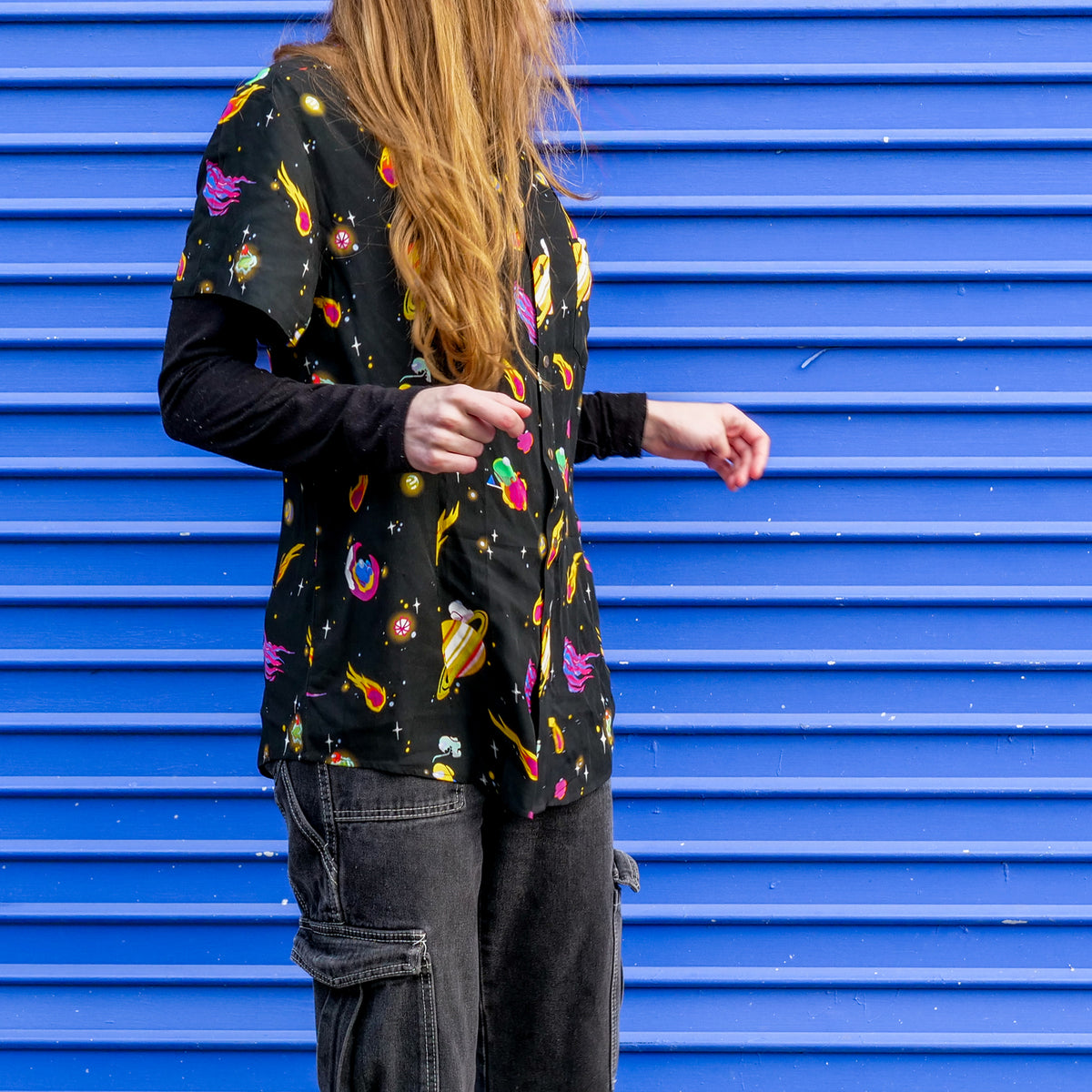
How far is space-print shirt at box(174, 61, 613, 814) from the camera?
115cm

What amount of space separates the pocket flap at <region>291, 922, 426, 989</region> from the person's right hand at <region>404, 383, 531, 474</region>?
21.9 inches

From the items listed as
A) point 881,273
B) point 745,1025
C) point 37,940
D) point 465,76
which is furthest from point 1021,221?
point 37,940

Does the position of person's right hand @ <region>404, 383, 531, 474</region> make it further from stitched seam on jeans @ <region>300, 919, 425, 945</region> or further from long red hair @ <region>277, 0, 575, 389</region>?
stitched seam on jeans @ <region>300, 919, 425, 945</region>

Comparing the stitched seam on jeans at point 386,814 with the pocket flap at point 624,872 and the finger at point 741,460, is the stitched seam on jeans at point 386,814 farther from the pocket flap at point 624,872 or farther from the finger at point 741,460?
the finger at point 741,460

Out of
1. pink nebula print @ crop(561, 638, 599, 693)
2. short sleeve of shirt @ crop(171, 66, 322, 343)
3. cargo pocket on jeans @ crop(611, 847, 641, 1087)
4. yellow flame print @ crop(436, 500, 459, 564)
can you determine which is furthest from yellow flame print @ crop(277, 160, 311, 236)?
cargo pocket on jeans @ crop(611, 847, 641, 1087)

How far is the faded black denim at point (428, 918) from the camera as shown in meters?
1.18

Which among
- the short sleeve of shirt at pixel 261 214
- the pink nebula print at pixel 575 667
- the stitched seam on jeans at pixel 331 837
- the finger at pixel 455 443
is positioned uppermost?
the short sleeve of shirt at pixel 261 214

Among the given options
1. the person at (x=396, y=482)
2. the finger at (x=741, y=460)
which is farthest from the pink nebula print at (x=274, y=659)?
the finger at (x=741, y=460)

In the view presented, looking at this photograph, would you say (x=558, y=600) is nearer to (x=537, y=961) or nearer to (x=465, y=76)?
(x=537, y=961)

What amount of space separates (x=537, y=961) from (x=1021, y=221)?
180cm

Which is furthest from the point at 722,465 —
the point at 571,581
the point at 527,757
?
the point at 527,757

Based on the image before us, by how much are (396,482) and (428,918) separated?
52 cm

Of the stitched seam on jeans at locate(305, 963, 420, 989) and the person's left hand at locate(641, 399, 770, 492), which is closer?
the stitched seam on jeans at locate(305, 963, 420, 989)

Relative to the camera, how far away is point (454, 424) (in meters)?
1.08
